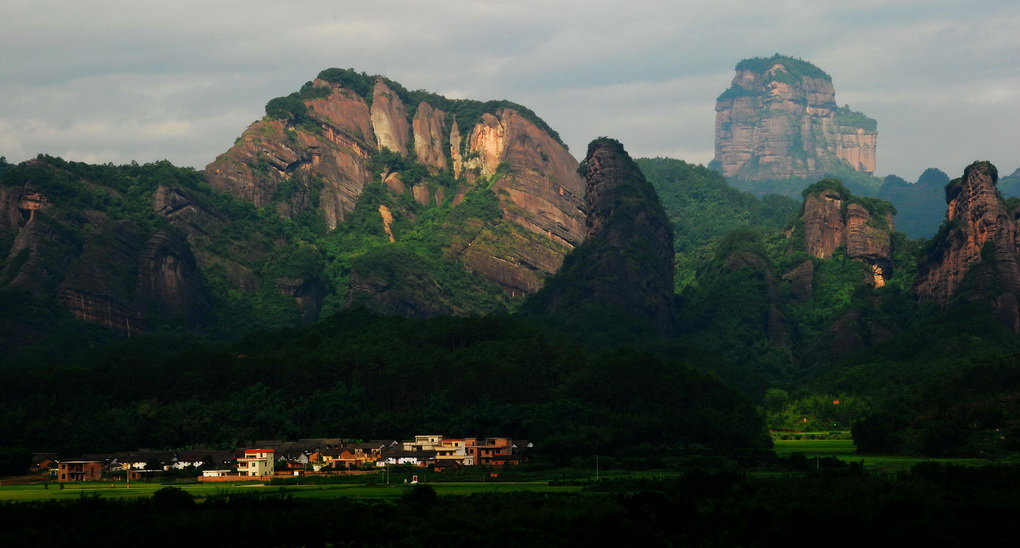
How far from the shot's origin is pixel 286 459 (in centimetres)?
14362

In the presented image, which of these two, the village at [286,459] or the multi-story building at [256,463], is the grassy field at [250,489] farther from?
the multi-story building at [256,463]

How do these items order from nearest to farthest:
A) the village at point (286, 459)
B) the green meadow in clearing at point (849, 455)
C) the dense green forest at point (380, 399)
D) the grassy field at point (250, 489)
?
1. the grassy field at point (250, 489)
2. the green meadow in clearing at point (849, 455)
3. the village at point (286, 459)
4. the dense green forest at point (380, 399)

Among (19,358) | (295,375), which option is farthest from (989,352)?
(19,358)

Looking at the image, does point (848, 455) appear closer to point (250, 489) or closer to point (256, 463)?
point (256, 463)

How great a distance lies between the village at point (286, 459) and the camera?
137 m

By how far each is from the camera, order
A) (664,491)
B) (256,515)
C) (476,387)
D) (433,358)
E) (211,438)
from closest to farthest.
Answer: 1. (256,515)
2. (664,491)
3. (211,438)
4. (476,387)
5. (433,358)

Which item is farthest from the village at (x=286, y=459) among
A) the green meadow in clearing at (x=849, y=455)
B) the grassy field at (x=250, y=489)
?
the green meadow in clearing at (x=849, y=455)

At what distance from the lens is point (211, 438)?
514 ft

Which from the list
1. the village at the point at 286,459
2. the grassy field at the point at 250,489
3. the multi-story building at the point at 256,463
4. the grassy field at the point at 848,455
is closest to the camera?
the grassy field at the point at 250,489

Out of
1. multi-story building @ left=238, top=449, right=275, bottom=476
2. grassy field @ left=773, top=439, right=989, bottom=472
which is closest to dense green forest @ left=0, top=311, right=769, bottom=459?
grassy field @ left=773, top=439, right=989, bottom=472

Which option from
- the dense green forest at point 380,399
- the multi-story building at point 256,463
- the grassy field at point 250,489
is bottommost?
the grassy field at point 250,489

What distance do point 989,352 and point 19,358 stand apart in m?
112

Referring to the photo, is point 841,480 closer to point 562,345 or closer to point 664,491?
point 664,491

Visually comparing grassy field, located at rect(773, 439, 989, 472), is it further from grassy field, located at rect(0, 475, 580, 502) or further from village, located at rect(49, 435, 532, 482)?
grassy field, located at rect(0, 475, 580, 502)
